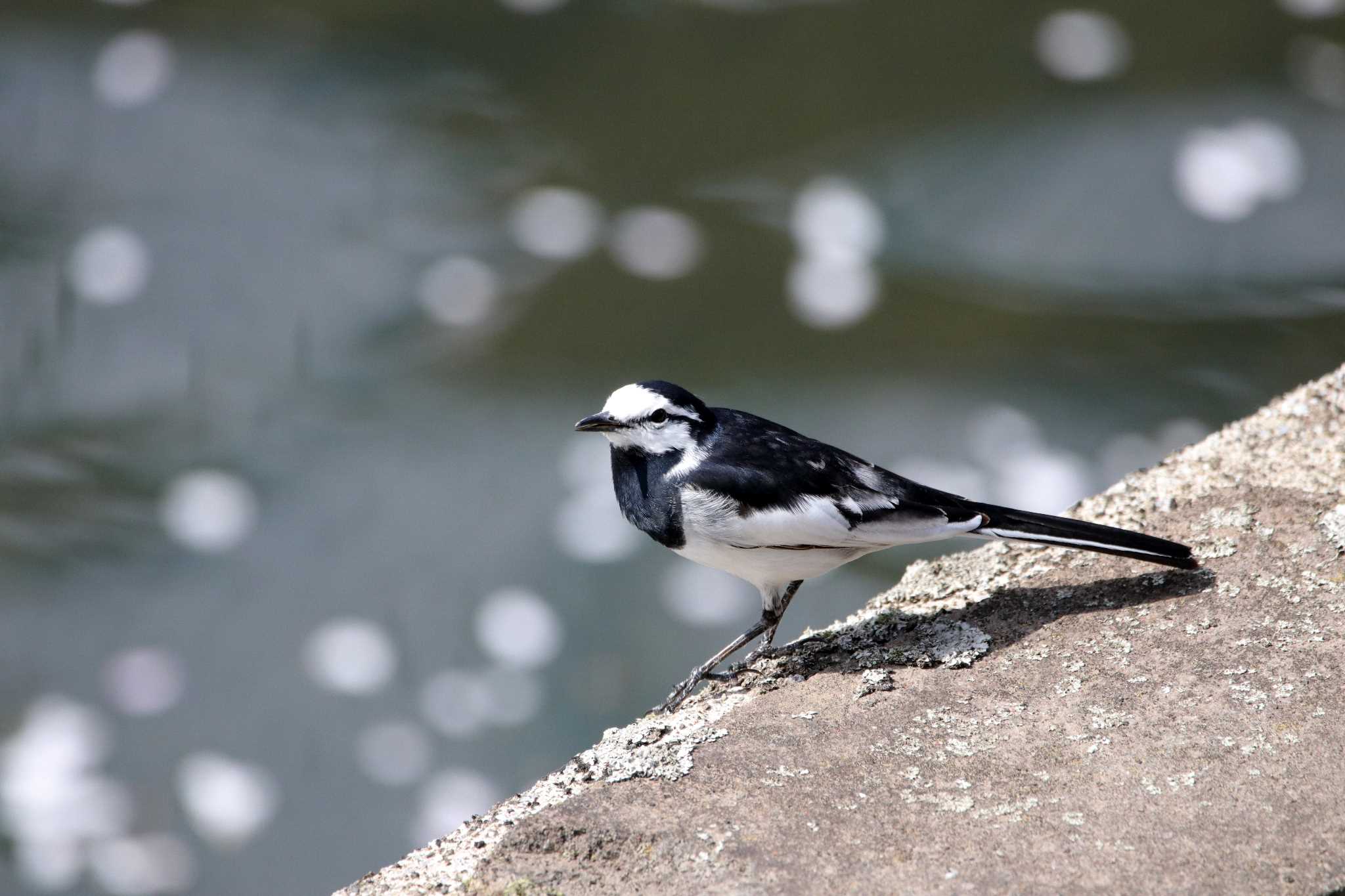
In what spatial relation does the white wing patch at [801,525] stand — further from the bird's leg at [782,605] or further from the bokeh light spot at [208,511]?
the bokeh light spot at [208,511]

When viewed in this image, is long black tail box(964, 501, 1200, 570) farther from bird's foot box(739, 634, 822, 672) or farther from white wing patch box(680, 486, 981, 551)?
bird's foot box(739, 634, 822, 672)

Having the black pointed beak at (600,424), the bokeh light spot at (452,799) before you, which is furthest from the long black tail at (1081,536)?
the bokeh light spot at (452,799)

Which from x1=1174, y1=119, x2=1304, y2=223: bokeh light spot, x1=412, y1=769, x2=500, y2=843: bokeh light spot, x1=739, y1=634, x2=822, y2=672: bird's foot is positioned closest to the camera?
x1=739, y1=634, x2=822, y2=672: bird's foot

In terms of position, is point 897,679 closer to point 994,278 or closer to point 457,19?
point 994,278

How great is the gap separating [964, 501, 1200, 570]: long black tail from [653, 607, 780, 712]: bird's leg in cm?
64

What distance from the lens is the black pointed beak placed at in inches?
139

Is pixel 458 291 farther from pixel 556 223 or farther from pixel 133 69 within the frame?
pixel 133 69

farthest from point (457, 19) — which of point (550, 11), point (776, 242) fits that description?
point (776, 242)

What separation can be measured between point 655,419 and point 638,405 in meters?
0.06

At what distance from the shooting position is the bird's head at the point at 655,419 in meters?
3.51

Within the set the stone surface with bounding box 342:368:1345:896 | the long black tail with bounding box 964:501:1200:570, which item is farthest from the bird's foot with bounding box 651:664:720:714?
the long black tail with bounding box 964:501:1200:570

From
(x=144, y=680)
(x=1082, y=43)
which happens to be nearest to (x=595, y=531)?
(x=144, y=680)

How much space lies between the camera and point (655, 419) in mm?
3523

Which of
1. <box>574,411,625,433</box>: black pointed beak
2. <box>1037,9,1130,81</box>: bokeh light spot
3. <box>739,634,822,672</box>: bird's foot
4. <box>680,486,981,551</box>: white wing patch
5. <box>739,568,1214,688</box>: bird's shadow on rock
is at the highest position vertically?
<box>1037,9,1130,81</box>: bokeh light spot
